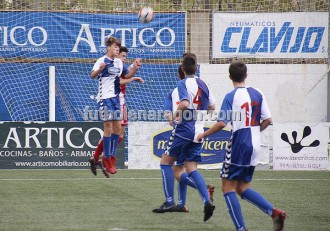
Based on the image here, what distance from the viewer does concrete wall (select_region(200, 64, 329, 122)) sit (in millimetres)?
20969

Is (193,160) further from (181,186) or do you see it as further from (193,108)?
(193,108)

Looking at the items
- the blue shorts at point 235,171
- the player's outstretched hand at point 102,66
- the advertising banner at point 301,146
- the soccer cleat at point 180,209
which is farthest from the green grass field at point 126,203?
the player's outstretched hand at point 102,66

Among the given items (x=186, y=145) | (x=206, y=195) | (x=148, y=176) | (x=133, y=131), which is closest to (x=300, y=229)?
(x=206, y=195)

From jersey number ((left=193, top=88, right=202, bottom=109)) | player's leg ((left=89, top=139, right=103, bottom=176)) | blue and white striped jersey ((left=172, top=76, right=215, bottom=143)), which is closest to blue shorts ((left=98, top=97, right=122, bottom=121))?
player's leg ((left=89, top=139, right=103, bottom=176))

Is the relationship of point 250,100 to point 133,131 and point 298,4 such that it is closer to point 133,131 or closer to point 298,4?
point 133,131

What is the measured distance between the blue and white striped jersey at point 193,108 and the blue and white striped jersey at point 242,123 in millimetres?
1588

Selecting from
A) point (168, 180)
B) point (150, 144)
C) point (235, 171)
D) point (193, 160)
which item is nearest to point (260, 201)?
point (235, 171)

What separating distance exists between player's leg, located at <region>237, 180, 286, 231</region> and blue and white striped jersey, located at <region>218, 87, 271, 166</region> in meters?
0.34

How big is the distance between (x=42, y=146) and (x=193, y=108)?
854 cm

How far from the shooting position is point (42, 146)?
17469mm

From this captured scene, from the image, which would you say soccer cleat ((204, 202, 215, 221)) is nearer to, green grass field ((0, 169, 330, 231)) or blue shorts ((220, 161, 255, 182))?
green grass field ((0, 169, 330, 231))

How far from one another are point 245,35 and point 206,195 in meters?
11.8

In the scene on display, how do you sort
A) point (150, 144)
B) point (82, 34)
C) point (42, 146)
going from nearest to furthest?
point (42, 146) → point (150, 144) → point (82, 34)

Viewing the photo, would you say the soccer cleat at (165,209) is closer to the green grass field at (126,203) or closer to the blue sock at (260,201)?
the green grass field at (126,203)
